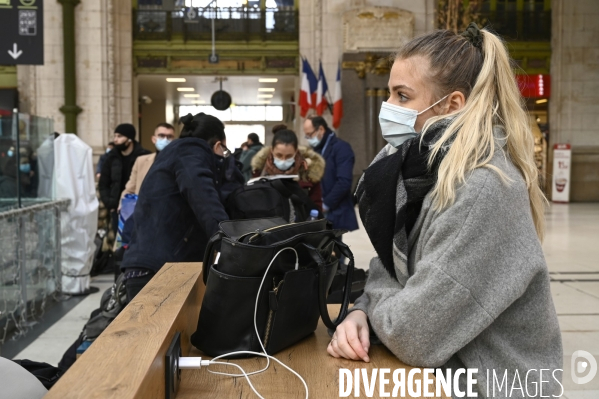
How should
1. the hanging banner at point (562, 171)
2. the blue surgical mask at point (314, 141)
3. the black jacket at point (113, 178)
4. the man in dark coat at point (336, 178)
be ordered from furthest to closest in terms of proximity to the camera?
the hanging banner at point (562, 171), the black jacket at point (113, 178), the blue surgical mask at point (314, 141), the man in dark coat at point (336, 178)

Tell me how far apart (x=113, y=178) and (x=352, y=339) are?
7783mm

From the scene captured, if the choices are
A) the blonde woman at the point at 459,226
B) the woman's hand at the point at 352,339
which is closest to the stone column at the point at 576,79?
the blonde woman at the point at 459,226

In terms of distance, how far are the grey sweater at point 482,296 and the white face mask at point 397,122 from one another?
1.01 feet

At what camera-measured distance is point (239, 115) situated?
34.8 metres

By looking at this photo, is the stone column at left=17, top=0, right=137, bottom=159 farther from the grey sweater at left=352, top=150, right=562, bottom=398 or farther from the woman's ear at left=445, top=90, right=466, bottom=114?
the grey sweater at left=352, top=150, right=562, bottom=398

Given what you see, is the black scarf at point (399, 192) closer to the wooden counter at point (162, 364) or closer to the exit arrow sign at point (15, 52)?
the wooden counter at point (162, 364)

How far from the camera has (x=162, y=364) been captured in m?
1.73

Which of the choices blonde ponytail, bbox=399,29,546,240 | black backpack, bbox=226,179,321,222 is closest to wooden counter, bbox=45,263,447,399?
blonde ponytail, bbox=399,29,546,240

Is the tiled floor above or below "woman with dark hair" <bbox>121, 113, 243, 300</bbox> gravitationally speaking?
below

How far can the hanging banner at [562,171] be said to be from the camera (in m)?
21.1

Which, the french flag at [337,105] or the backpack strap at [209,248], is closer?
the backpack strap at [209,248]

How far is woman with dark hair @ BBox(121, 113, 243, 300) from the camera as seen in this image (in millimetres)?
3787

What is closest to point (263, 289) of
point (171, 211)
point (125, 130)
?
point (171, 211)

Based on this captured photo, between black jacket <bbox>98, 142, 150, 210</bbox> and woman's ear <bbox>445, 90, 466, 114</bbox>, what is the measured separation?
7691 mm
